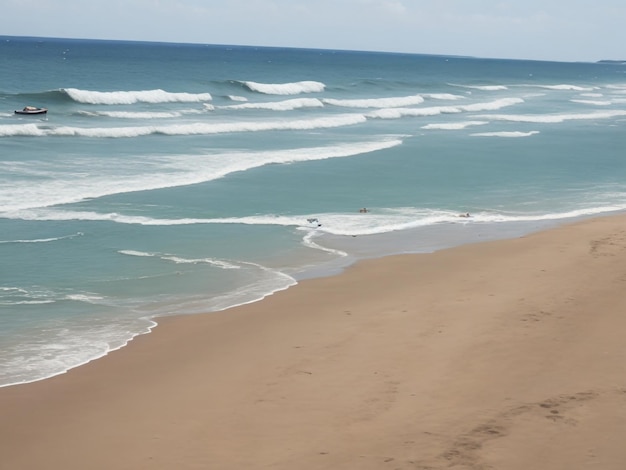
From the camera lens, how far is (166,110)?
148 feet

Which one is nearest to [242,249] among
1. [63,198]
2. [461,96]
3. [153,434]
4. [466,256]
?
[466,256]

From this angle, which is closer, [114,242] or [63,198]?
[114,242]

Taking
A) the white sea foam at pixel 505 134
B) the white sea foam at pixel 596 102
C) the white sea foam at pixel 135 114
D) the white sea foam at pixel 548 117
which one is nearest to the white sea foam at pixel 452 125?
the white sea foam at pixel 505 134

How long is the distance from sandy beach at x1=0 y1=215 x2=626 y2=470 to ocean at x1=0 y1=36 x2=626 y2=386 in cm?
82

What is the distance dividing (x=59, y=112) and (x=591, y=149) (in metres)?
22.9

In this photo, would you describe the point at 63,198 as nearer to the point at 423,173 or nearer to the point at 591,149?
the point at 423,173

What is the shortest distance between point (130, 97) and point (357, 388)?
146 feet

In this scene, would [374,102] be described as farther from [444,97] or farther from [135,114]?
[135,114]

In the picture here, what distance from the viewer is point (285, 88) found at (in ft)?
225

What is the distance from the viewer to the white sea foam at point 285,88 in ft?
213

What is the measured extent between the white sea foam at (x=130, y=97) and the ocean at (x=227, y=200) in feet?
9.38

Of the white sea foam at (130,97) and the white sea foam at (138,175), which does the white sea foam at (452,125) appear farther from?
the white sea foam at (130,97)

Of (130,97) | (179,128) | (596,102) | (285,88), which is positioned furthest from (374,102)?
(179,128)

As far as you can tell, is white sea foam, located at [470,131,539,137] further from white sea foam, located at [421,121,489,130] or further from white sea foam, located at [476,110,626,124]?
white sea foam, located at [476,110,626,124]
